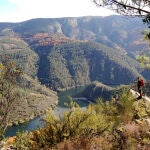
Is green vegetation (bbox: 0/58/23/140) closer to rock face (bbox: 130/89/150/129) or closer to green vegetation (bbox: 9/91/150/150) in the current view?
green vegetation (bbox: 9/91/150/150)

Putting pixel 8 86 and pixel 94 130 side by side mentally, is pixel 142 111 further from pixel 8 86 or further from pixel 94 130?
pixel 8 86

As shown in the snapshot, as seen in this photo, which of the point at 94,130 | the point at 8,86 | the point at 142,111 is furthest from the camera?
the point at 142,111

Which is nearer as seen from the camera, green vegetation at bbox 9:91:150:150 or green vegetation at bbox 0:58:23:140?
green vegetation at bbox 9:91:150:150

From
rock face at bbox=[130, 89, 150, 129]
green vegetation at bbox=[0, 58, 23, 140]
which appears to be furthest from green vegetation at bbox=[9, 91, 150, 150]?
green vegetation at bbox=[0, 58, 23, 140]

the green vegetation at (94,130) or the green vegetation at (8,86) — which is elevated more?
the green vegetation at (8,86)

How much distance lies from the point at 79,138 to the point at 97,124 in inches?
156

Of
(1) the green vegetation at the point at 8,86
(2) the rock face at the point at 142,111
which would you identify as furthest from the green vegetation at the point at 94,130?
(1) the green vegetation at the point at 8,86

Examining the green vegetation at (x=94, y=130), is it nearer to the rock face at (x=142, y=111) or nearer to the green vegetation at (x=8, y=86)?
the rock face at (x=142, y=111)

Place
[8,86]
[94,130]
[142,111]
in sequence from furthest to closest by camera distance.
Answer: [142,111] → [94,130] → [8,86]

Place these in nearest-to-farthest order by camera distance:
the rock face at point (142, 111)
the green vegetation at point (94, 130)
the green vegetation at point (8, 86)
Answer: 1. the green vegetation at point (94, 130)
2. the green vegetation at point (8, 86)
3. the rock face at point (142, 111)

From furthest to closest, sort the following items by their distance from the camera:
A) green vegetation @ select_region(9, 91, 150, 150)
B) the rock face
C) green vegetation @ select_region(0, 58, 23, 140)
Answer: the rock face → green vegetation @ select_region(0, 58, 23, 140) → green vegetation @ select_region(9, 91, 150, 150)

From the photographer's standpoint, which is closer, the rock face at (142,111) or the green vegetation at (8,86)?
the green vegetation at (8,86)

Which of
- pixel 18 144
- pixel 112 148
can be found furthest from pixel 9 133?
pixel 112 148

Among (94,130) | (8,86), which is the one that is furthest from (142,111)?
(8,86)
